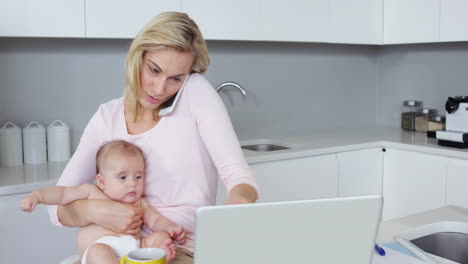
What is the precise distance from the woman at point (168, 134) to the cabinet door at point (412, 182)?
1753mm

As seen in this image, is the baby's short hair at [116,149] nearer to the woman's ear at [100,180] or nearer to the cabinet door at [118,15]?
the woman's ear at [100,180]

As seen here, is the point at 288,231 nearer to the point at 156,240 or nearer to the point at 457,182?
the point at 156,240

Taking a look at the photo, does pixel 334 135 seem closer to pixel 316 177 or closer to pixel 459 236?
pixel 316 177

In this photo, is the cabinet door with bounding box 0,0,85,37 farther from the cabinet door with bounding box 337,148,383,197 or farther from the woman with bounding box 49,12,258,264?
the cabinet door with bounding box 337,148,383,197

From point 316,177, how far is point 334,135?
1.98ft

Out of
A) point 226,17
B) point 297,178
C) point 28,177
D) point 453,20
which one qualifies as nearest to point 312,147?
point 297,178

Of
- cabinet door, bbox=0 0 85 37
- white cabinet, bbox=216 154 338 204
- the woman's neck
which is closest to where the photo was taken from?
the woman's neck

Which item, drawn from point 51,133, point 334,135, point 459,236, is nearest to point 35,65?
point 51,133

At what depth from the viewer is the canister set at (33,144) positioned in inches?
99.8

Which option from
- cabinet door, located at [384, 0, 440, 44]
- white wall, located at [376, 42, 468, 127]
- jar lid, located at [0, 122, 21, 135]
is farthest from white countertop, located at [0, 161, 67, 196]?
white wall, located at [376, 42, 468, 127]

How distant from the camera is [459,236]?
1.61 meters

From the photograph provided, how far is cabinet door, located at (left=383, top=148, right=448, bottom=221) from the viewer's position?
2.97 m

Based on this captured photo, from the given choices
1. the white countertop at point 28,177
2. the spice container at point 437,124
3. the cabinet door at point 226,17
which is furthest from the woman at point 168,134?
the spice container at point 437,124

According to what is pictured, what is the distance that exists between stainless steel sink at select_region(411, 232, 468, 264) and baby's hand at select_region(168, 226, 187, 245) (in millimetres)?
694
